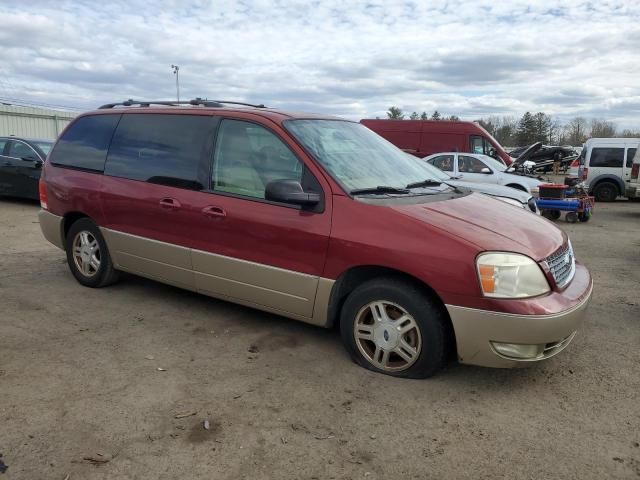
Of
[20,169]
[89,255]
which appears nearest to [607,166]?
[89,255]

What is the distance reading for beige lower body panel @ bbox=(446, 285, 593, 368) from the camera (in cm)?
318

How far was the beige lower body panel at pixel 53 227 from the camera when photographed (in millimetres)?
5605

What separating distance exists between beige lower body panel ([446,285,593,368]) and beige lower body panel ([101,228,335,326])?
952 millimetres

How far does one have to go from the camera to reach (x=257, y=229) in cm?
399

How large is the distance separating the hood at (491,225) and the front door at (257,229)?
27.4 inches

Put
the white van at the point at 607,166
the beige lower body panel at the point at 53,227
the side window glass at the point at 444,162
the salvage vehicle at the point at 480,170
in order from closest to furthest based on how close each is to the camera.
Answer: the beige lower body panel at the point at 53,227
the salvage vehicle at the point at 480,170
the side window glass at the point at 444,162
the white van at the point at 607,166

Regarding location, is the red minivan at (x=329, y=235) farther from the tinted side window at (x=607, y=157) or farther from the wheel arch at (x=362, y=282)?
the tinted side window at (x=607, y=157)

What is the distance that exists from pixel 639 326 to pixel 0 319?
18.4ft

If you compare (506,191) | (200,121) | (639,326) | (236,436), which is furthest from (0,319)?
(506,191)

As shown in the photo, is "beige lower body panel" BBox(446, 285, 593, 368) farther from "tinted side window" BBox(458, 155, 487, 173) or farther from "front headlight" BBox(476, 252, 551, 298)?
"tinted side window" BBox(458, 155, 487, 173)

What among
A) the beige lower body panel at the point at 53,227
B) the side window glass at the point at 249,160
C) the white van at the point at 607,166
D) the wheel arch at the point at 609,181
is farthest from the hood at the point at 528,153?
the beige lower body panel at the point at 53,227

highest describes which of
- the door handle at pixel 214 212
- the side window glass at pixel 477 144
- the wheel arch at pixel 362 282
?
the side window glass at pixel 477 144

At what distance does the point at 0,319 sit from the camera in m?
4.62

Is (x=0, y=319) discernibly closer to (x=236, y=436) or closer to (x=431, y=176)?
(x=236, y=436)
